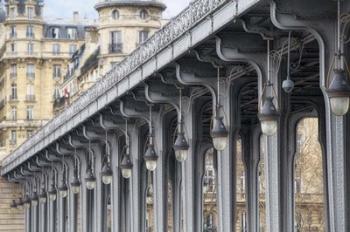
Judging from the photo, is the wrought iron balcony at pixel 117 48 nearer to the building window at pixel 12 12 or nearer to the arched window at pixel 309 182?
the arched window at pixel 309 182

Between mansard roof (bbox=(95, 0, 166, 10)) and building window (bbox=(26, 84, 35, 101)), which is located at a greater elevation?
building window (bbox=(26, 84, 35, 101))

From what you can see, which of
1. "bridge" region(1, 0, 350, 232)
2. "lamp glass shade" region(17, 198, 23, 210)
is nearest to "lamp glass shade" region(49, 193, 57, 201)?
"bridge" region(1, 0, 350, 232)

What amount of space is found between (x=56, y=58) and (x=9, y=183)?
2712 inches

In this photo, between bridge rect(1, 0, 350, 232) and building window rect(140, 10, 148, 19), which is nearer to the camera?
bridge rect(1, 0, 350, 232)

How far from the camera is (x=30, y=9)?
160625mm

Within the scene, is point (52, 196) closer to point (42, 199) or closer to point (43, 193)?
point (43, 193)

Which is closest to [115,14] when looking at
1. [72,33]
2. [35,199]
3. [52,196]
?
[35,199]

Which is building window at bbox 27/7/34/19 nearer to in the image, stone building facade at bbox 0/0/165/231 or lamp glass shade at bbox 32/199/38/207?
stone building facade at bbox 0/0/165/231

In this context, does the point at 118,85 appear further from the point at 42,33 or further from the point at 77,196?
the point at 42,33

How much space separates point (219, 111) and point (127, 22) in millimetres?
69199

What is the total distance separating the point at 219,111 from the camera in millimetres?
32094

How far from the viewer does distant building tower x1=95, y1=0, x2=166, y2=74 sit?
100 meters

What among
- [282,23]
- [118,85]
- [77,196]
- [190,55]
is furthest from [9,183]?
[282,23]

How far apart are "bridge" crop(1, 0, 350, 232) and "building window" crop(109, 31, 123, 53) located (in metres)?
38.1
